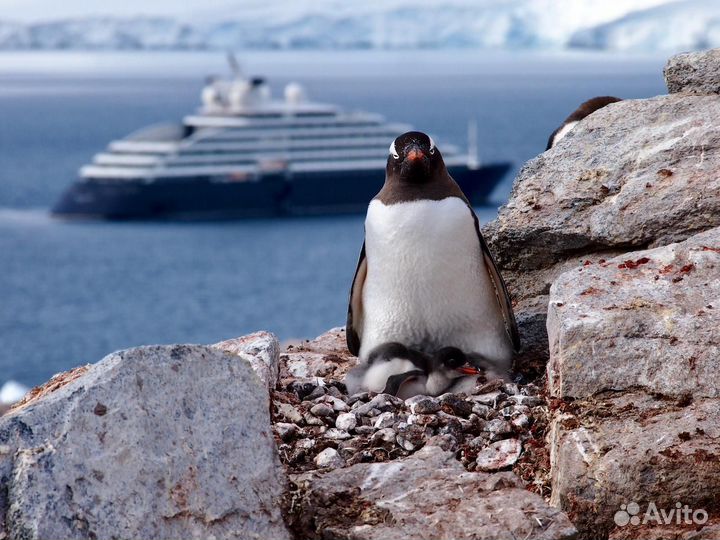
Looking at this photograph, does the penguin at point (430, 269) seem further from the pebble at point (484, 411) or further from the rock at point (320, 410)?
the rock at point (320, 410)

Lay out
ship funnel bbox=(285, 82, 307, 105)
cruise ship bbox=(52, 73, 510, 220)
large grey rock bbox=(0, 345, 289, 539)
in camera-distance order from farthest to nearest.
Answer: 1. ship funnel bbox=(285, 82, 307, 105)
2. cruise ship bbox=(52, 73, 510, 220)
3. large grey rock bbox=(0, 345, 289, 539)

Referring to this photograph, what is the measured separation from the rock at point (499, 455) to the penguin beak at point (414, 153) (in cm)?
136

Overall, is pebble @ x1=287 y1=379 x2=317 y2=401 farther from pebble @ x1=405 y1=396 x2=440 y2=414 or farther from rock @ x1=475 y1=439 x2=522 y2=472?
rock @ x1=475 y1=439 x2=522 y2=472

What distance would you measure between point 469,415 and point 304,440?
0.62 m

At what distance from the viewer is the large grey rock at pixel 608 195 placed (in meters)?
4.81

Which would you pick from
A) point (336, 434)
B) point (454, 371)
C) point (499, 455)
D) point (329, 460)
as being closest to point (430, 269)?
point (454, 371)

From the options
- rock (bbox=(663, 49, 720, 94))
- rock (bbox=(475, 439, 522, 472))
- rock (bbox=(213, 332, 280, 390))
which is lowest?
rock (bbox=(475, 439, 522, 472))

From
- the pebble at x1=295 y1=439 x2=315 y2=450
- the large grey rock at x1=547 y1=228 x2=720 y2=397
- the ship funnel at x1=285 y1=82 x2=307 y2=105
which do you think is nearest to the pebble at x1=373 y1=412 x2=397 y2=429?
the pebble at x1=295 y1=439 x2=315 y2=450

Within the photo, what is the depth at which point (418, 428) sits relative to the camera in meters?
4.23

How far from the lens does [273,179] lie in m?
74.8

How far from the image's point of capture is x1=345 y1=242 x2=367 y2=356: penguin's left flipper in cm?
541

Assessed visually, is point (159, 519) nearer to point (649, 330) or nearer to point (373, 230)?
point (649, 330)

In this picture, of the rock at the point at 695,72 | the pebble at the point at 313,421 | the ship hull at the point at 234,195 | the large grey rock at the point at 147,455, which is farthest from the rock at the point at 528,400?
the ship hull at the point at 234,195

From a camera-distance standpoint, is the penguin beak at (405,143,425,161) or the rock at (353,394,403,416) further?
the penguin beak at (405,143,425,161)
